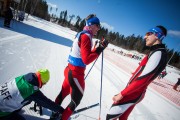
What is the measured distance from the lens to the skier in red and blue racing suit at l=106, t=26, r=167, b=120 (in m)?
2.04

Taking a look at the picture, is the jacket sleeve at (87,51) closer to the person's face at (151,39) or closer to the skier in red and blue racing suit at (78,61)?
the skier in red and blue racing suit at (78,61)

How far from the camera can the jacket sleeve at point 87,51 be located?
232 cm

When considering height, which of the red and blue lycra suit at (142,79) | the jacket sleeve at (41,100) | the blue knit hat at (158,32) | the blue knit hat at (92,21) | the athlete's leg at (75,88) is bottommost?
the jacket sleeve at (41,100)

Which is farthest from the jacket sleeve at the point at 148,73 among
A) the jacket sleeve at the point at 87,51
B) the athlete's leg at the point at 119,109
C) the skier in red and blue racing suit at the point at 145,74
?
the jacket sleeve at the point at 87,51

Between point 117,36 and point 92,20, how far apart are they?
11996cm

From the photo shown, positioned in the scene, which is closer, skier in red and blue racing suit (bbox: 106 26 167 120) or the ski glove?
skier in red and blue racing suit (bbox: 106 26 167 120)

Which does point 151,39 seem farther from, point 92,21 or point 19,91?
point 19,91

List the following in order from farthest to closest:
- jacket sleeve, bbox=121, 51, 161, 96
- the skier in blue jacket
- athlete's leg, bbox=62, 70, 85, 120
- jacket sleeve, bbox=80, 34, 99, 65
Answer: athlete's leg, bbox=62, 70, 85, 120, jacket sleeve, bbox=80, 34, 99, 65, the skier in blue jacket, jacket sleeve, bbox=121, 51, 161, 96

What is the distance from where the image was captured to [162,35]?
2275 mm

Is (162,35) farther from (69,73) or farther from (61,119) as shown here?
(61,119)

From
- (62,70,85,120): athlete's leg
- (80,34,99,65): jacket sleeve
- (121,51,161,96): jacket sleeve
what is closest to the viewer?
(121,51,161,96): jacket sleeve

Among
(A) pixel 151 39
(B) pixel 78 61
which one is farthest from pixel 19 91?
(A) pixel 151 39

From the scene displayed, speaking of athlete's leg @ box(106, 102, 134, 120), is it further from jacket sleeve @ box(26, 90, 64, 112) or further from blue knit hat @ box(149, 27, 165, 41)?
blue knit hat @ box(149, 27, 165, 41)

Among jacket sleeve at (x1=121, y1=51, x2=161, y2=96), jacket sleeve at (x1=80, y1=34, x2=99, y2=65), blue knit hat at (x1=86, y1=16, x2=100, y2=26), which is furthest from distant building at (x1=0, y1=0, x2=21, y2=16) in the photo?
jacket sleeve at (x1=121, y1=51, x2=161, y2=96)
